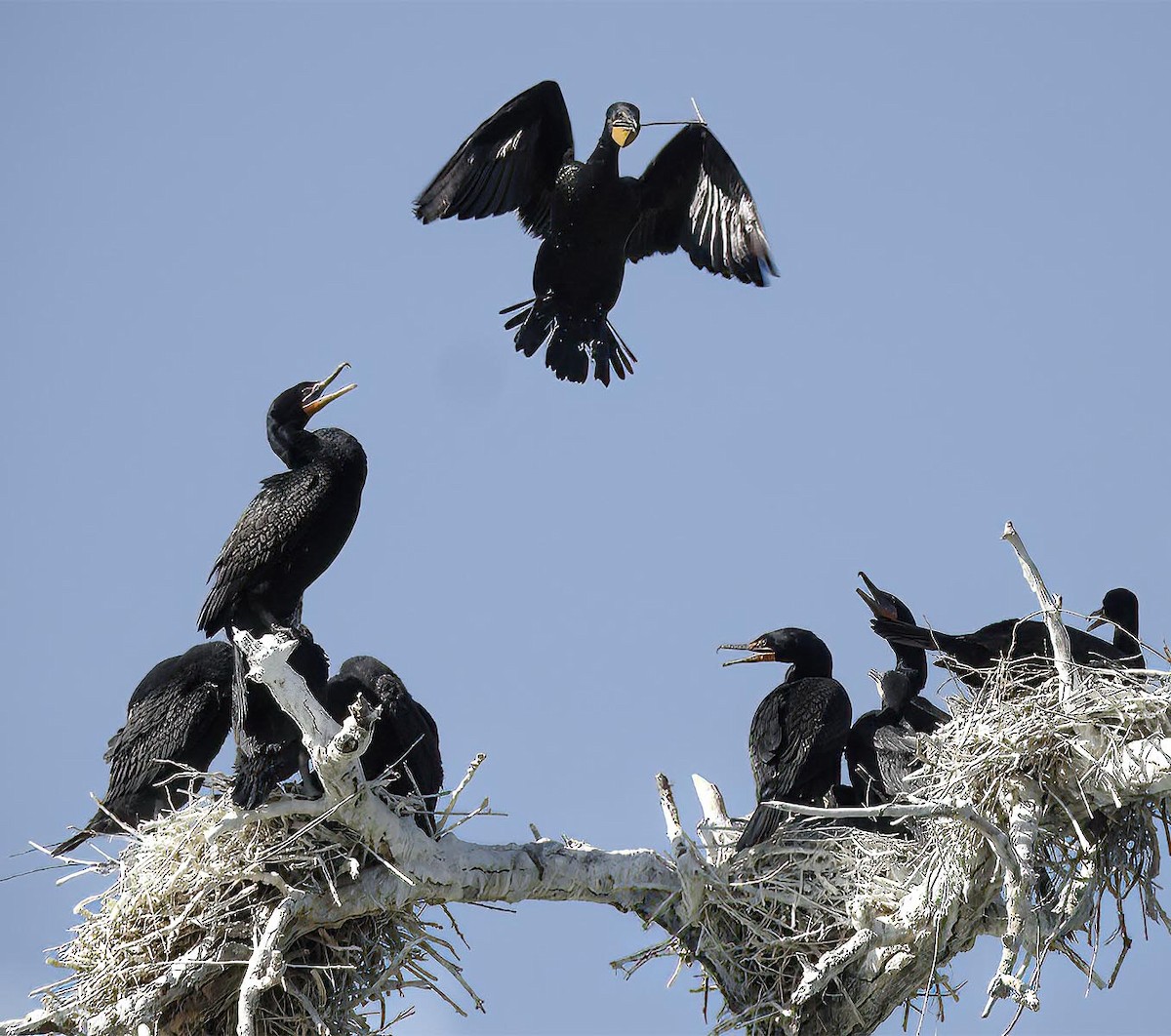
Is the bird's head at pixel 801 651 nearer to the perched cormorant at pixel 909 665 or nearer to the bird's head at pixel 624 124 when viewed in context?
the perched cormorant at pixel 909 665

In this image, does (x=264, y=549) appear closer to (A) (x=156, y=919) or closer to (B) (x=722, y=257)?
(A) (x=156, y=919)

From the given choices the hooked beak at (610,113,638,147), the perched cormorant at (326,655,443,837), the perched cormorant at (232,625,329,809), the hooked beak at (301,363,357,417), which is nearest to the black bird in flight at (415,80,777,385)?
the hooked beak at (610,113,638,147)

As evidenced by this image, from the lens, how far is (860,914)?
7574mm

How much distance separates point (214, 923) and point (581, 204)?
4.11 meters

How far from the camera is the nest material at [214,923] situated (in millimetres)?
7098

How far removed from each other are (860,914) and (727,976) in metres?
0.61

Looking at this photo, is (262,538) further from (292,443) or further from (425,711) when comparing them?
(425,711)

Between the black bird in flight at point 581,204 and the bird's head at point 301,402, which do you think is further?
the black bird in flight at point 581,204

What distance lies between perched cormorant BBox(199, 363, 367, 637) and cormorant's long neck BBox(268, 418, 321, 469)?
4 cm

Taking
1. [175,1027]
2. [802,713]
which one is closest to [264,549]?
[175,1027]

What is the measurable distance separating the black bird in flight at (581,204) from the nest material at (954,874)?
2.86 m

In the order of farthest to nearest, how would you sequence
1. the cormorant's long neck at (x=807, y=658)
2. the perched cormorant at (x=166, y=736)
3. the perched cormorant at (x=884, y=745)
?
the cormorant's long neck at (x=807, y=658) < the perched cormorant at (x=884, y=745) < the perched cormorant at (x=166, y=736)

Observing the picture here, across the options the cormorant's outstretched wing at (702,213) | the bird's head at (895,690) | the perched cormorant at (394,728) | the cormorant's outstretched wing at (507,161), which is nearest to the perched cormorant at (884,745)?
the bird's head at (895,690)

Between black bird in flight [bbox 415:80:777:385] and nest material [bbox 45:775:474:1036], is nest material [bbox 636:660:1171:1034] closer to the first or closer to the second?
nest material [bbox 45:775:474:1036]
